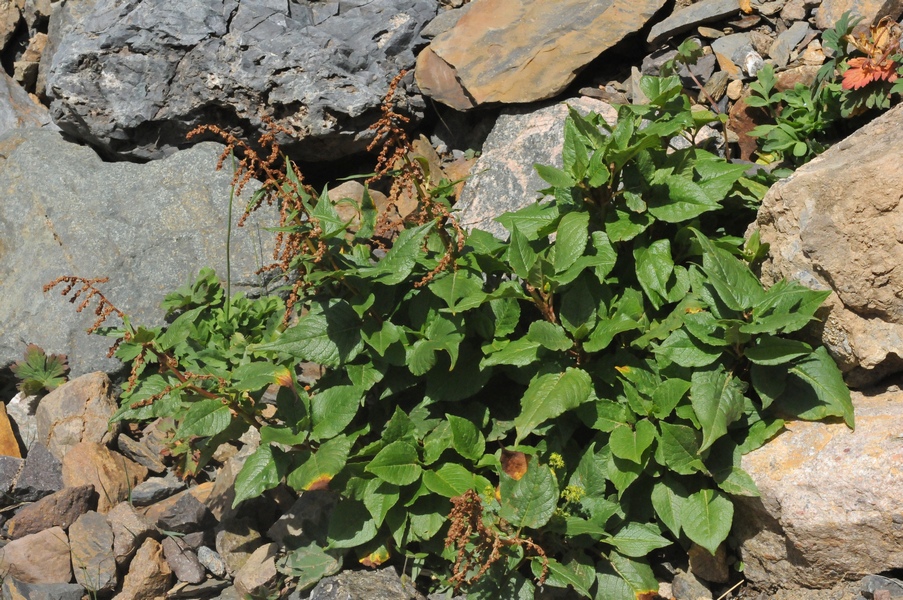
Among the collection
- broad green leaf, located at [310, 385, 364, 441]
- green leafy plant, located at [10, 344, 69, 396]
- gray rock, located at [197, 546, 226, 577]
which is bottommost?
gray rock, located at [197, 546, 226, 577]

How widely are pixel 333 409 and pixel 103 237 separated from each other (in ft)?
9.38

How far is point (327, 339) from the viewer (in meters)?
4.36

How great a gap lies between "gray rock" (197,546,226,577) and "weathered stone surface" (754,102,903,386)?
3.36 metres

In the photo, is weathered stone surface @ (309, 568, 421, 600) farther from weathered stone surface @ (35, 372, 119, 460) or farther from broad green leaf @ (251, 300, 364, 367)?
weathered stone surface @ (35, 372, 119, 460)

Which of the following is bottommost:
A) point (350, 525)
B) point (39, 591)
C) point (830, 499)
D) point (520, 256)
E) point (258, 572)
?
point (258, 572)

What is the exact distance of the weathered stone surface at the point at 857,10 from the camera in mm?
5223

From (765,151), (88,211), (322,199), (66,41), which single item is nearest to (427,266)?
(322,199)

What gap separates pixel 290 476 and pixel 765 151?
11.2ft

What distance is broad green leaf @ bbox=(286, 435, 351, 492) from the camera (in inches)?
162

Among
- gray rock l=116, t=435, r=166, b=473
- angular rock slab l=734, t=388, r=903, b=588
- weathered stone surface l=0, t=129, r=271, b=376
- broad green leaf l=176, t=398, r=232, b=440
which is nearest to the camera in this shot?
angular rock slab l=734, t=388, r=903, b=588

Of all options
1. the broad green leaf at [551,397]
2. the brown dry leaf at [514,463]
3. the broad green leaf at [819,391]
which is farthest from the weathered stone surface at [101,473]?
the broad green leaf at [819,391]

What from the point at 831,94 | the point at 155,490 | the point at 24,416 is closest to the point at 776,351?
the point at 831,94

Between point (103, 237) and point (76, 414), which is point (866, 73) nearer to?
point (103, 237)

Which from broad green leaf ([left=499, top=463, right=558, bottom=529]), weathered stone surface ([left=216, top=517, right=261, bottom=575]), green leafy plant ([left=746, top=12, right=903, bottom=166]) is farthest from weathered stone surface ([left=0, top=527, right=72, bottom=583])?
green leafy plant ([left=746, top=12, right=903, bottom=166])
